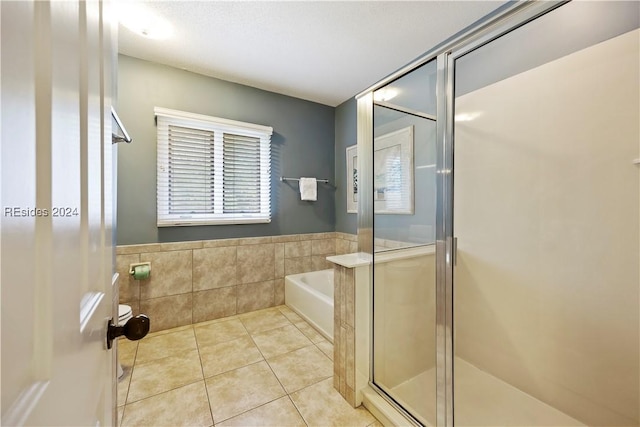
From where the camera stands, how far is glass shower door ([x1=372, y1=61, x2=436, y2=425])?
151 cm

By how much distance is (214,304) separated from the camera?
259cm

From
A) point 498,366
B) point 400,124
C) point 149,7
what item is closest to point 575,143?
point 400,124

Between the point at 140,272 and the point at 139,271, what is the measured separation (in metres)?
0.01

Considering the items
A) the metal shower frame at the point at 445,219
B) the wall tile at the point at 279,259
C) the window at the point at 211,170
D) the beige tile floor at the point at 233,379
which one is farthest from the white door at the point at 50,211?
the wall tile at the point at 279,259

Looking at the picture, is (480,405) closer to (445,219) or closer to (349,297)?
(349,297)

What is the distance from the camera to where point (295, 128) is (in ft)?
10.0

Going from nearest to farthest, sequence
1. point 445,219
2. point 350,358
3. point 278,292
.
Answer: point 445,219, point 350,358, point 278,292

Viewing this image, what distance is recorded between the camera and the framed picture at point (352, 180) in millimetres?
3055

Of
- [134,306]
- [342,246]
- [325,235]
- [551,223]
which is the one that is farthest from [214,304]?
[551,223]

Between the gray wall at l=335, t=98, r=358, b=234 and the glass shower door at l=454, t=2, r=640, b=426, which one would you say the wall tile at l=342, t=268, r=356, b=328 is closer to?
the glass shower door at l=454, t=2, r=640, b=426

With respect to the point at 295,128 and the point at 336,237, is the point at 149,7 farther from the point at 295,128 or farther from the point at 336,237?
the point at 336,237

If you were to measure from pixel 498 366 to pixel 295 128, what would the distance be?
2942 mm

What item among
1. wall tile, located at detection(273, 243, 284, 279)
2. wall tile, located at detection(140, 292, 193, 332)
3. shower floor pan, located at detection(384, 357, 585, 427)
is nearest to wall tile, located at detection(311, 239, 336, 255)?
wall tile, located at detection(273, 243, 284, 279)

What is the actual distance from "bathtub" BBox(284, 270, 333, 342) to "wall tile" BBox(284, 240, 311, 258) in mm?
241
